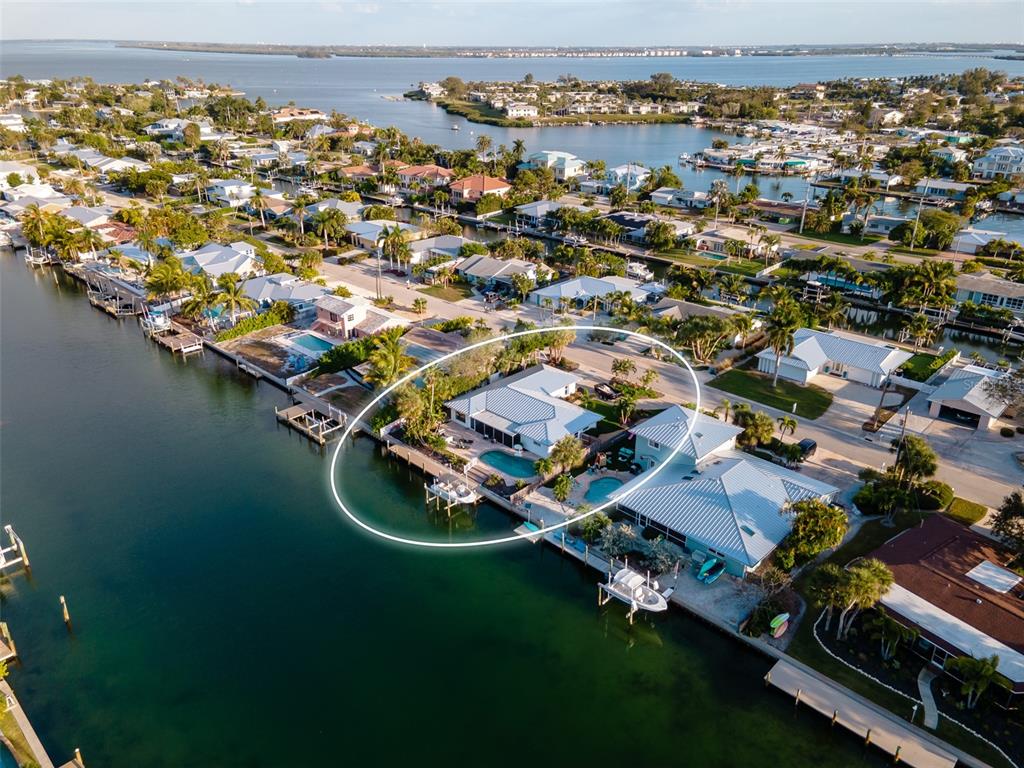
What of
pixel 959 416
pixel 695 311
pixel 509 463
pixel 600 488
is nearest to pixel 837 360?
pixel 959 416

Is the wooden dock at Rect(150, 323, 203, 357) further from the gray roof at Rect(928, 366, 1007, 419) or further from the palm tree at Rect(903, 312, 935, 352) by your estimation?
the palm tree at Rect(903, 312, 935, 352)

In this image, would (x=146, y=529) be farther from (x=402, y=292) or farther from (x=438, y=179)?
(x=438, y=179)

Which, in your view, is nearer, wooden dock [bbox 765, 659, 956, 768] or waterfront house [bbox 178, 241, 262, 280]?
wooden dock [bbox 765, 659, 956, 768]

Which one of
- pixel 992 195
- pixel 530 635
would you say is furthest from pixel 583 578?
pixel 992 195

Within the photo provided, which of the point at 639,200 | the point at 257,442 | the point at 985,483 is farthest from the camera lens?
the point at 639,200

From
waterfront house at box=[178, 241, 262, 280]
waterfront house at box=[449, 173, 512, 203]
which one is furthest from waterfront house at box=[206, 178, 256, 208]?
waterfront house at box=[178, 241, 262, 280]
